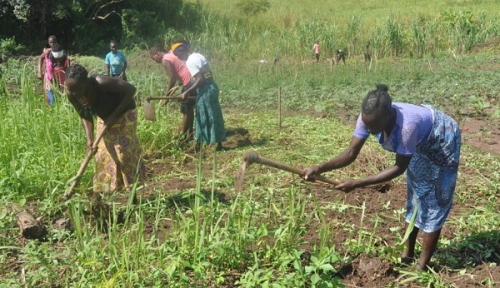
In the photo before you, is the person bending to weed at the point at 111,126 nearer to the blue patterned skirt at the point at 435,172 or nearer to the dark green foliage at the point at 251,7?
the blue patterned skirt at the point at 435,172

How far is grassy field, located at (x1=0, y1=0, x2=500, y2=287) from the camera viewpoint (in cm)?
292

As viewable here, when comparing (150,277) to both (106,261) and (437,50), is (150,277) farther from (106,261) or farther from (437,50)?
(437,50)

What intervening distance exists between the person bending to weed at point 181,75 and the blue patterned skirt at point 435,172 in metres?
3.52

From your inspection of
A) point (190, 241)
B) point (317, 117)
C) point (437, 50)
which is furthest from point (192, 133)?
point (437, 50)

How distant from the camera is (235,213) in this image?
11.2 feet

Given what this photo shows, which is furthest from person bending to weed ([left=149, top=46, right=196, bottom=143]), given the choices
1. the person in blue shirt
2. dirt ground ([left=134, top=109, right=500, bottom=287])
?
the person in blue shirt

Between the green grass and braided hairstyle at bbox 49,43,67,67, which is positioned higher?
braided hairstyle at bbox 49,43,67,67

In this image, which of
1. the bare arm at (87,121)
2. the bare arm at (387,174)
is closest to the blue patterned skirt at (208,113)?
the bare arm at (87,121)

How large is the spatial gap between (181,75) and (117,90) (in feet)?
8.08

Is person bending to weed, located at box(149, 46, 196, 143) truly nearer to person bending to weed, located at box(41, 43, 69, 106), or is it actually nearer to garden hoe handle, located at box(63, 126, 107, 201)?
person bending to weed, located at box(41, 43, 69, 106)

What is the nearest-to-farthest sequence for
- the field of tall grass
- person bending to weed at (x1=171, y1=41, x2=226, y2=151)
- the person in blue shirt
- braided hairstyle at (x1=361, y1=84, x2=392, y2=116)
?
1. braided hairstyle at (x1=361, y1=84, x2=392, y2=116)
2. person bending to weed at (x1=171, y1=41, x2=226, y2=151)
3. the person in blue shirt
4. the field of tall grass

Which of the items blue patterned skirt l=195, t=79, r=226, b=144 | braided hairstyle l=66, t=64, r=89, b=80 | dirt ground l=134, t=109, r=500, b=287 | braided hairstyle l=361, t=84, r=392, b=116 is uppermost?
braided hairstyle l=66, t=64, r=89, b=80

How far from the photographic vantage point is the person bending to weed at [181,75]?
6.21 m

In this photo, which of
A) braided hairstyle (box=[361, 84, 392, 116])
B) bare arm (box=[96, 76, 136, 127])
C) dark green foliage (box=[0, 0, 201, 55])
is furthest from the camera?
dark green foliage (box=[0, 0, 201, 55])
